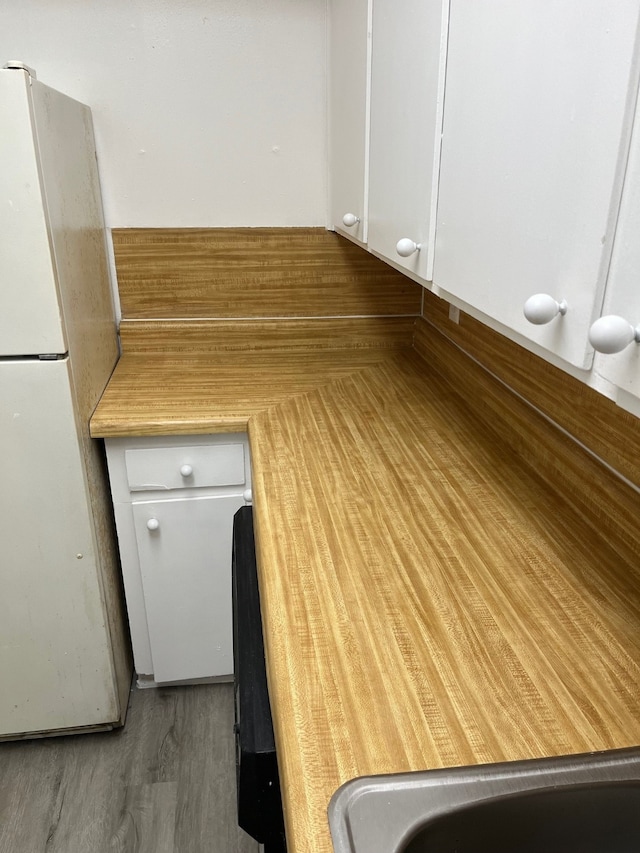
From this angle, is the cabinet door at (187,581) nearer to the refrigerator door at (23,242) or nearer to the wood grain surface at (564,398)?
the refrigerator door at (23,242)

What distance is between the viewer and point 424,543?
3.27 ft

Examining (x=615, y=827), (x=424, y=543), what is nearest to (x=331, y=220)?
(x=424, y=543)

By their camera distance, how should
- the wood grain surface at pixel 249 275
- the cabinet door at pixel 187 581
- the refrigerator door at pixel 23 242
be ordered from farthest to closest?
the wood grain surface at pixel 249 275 < the cabinet door at pixel 187 581 < the refrigerator door at pixel 23 242

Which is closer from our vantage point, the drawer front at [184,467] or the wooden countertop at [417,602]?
the wooden countertop at [417,602]

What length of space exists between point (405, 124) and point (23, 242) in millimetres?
739

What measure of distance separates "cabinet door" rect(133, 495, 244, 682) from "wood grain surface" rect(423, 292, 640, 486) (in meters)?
0.71

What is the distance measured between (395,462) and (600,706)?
0.63 meters

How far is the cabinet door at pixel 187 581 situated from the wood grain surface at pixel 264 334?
519mm

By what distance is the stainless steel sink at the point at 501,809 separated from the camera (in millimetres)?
585

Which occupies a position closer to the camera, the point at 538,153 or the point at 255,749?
the point at 538,153

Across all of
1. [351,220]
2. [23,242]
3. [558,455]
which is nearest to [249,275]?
[351,220]

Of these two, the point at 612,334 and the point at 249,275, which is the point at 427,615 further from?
the point at 249,275

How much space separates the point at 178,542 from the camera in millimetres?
1625

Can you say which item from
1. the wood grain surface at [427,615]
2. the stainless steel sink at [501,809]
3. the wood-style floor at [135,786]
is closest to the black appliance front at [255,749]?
the wood grain surface at [427,615]
